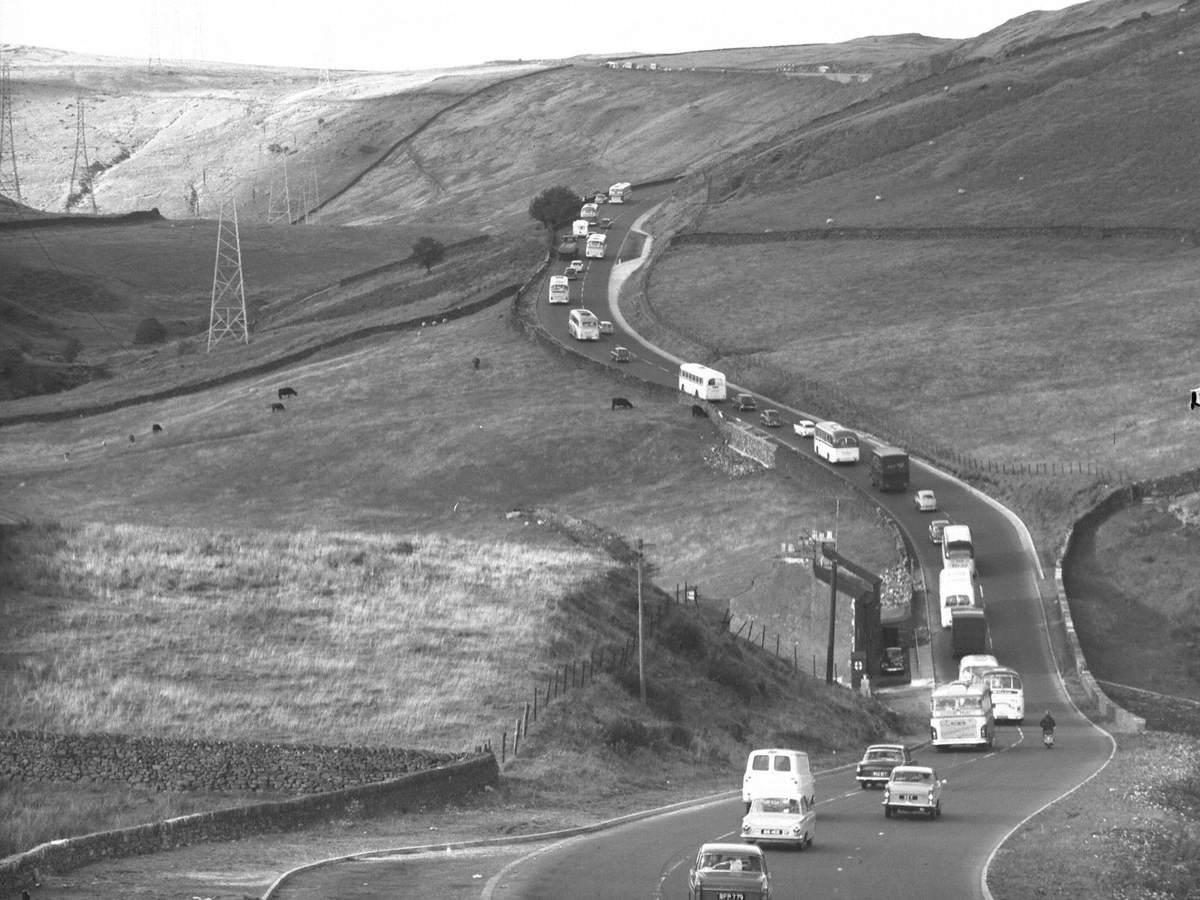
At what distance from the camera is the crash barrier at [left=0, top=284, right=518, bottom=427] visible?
134 meters

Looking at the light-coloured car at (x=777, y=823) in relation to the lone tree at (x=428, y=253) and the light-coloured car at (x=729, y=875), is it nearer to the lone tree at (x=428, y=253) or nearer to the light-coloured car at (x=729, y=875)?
the light-coloured car at (x=729, y=875)

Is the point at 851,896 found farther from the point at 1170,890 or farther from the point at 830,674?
the point at 830,674

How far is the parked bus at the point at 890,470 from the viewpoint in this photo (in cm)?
9281

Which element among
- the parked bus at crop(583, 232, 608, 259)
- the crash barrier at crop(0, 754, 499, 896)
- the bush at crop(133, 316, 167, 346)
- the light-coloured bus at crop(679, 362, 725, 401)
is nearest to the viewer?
the crash barrier at crop(0, 754, 499, 896)

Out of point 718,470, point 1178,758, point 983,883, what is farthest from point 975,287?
point 983,883

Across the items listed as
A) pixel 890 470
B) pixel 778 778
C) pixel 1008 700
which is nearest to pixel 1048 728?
pixel 1008 700

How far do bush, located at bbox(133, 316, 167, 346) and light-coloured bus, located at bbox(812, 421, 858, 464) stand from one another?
94.8 m

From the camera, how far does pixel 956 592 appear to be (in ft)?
245

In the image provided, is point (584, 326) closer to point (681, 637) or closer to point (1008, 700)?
point (1008, 700)

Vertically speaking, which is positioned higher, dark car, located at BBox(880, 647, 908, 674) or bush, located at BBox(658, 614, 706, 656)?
bush, located at BBox(658, 614, 706, 656)

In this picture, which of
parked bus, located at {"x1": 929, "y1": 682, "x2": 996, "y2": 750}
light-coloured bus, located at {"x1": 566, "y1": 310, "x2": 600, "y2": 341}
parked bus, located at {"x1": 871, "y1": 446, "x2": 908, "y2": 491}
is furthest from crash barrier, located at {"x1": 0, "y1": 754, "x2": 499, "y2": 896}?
light-coloured bus, located at {"x1": 566, "y1": 310, "x2": 600, "y2": 341}

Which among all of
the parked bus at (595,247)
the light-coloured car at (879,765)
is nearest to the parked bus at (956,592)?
the light-coloured car at (879,765)

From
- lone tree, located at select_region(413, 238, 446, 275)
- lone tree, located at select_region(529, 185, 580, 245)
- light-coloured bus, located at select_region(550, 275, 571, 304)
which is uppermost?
lone tree, located at select_region(529, 185, 580, 245)

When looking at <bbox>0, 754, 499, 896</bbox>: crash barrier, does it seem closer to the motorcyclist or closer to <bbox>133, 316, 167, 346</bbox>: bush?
the motorcyclist
